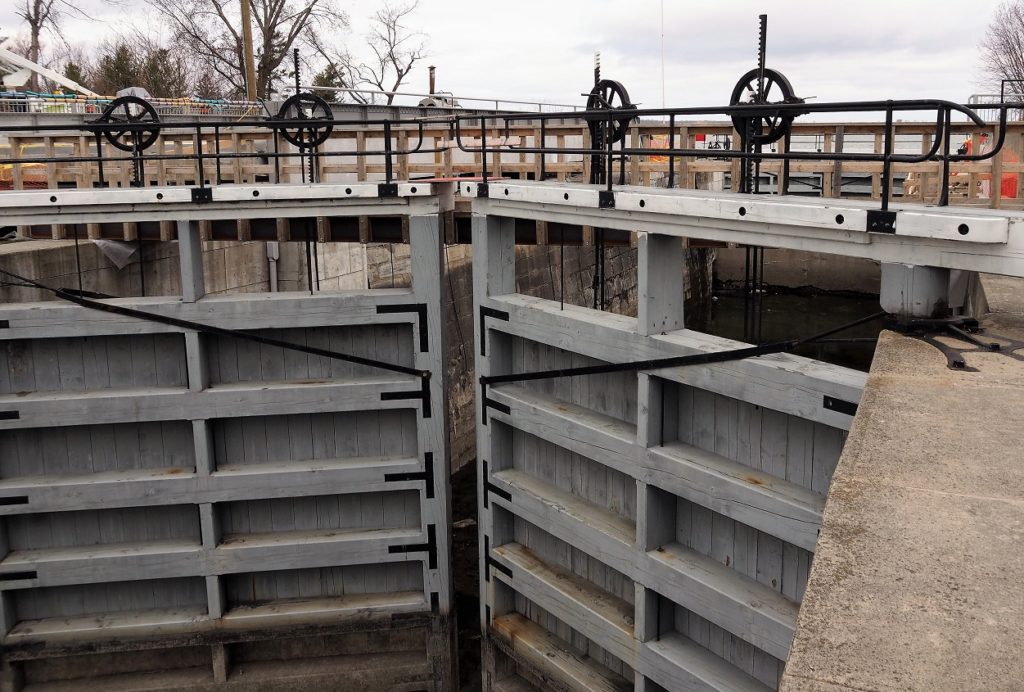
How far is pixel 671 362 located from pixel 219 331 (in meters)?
4.04

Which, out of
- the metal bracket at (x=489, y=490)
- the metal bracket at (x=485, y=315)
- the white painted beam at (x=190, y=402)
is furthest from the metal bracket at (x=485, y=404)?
the white painted beam at (x=190, y=402)

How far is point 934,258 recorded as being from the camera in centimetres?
511

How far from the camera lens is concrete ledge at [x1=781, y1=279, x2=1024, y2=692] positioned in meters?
2.22

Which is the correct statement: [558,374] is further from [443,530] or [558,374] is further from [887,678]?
[887,678]

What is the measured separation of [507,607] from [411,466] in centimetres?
153

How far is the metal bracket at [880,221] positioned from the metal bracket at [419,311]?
4.41 m

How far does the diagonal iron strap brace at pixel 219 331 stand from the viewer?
8.48 meters

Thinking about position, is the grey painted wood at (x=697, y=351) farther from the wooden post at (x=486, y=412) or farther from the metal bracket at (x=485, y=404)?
the metal bracket at (x=485, y=404)

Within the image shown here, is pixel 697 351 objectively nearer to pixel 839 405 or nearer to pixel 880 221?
pixel 839 405

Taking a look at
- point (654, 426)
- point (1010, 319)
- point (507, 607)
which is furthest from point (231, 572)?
point (1010, 319)

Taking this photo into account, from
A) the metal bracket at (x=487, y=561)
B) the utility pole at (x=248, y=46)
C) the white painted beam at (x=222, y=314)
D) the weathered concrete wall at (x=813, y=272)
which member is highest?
the utility pole at (x=248, y=46)

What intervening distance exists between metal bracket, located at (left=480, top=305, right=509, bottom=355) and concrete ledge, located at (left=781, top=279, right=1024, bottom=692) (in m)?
4.57

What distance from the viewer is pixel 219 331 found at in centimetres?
854

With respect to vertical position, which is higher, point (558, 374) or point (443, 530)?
point (558, 374)
